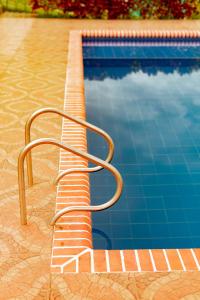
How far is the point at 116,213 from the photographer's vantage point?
4.32m

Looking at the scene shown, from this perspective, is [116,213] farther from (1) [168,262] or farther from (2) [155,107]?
(2) [155,107]

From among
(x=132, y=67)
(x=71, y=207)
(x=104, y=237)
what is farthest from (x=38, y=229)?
(x=132, y=67)

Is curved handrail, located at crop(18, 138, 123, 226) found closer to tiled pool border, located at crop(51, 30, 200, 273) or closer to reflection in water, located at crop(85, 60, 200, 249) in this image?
tiled pool border, located at crop(51, 30, 200, 273)

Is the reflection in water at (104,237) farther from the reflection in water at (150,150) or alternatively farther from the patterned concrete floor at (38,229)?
the patterned concrete floor at (38,229)

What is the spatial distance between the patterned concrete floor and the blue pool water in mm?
672

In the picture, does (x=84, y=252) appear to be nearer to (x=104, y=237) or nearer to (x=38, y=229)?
(x=38, y=229)

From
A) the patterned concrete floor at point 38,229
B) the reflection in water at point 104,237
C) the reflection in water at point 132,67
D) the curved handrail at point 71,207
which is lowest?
the reflection in water at point 132,67

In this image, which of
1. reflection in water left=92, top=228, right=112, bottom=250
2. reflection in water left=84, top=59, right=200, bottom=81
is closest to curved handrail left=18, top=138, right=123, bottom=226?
reflection in water left=92, top=228, right=112, bottom=250

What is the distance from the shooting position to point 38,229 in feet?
11.3

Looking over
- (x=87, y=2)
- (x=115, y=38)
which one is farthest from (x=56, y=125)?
(x=87, y=2)

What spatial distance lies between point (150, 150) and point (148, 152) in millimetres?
75

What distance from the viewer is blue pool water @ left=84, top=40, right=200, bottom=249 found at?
4113 millimetres

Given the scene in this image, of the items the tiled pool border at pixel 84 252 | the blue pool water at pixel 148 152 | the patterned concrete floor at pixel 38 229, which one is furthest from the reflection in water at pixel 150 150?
the patterned concrete floor at pixel 38 229

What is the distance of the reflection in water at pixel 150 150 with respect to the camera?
414 centimetres
